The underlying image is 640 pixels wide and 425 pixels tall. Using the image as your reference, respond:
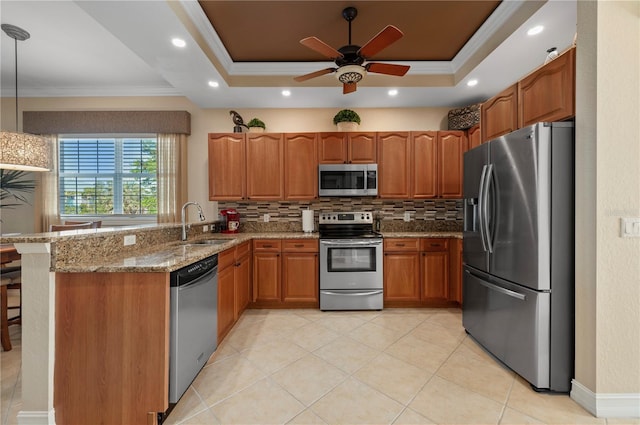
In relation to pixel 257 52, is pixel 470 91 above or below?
below

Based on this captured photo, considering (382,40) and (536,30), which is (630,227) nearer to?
(536,30)

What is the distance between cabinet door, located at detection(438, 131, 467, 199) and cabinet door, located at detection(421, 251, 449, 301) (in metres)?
0.90

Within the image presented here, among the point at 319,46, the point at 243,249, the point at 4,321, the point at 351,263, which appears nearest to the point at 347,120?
the point at 319,46

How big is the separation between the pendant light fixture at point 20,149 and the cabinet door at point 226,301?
7.88ft

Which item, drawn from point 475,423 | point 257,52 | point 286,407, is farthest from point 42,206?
point 475,423

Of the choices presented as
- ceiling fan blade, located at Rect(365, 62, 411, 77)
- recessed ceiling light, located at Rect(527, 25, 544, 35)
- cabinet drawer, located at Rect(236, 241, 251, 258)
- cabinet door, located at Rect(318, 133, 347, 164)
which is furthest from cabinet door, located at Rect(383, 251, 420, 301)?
recessed ceiling light, located at Rect(527, 25, 544, 35)

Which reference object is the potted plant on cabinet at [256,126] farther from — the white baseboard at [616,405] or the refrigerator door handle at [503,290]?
the white baseboard at [616,405]

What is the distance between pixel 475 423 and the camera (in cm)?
147

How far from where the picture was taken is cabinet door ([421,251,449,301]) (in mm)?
3207

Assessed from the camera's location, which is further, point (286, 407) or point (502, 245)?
point (502, 245)

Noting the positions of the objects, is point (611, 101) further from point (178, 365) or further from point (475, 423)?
point (178, 365)

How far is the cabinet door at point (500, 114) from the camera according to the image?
211 cm

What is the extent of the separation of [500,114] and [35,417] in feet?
12.6

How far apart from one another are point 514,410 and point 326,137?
125 inches
